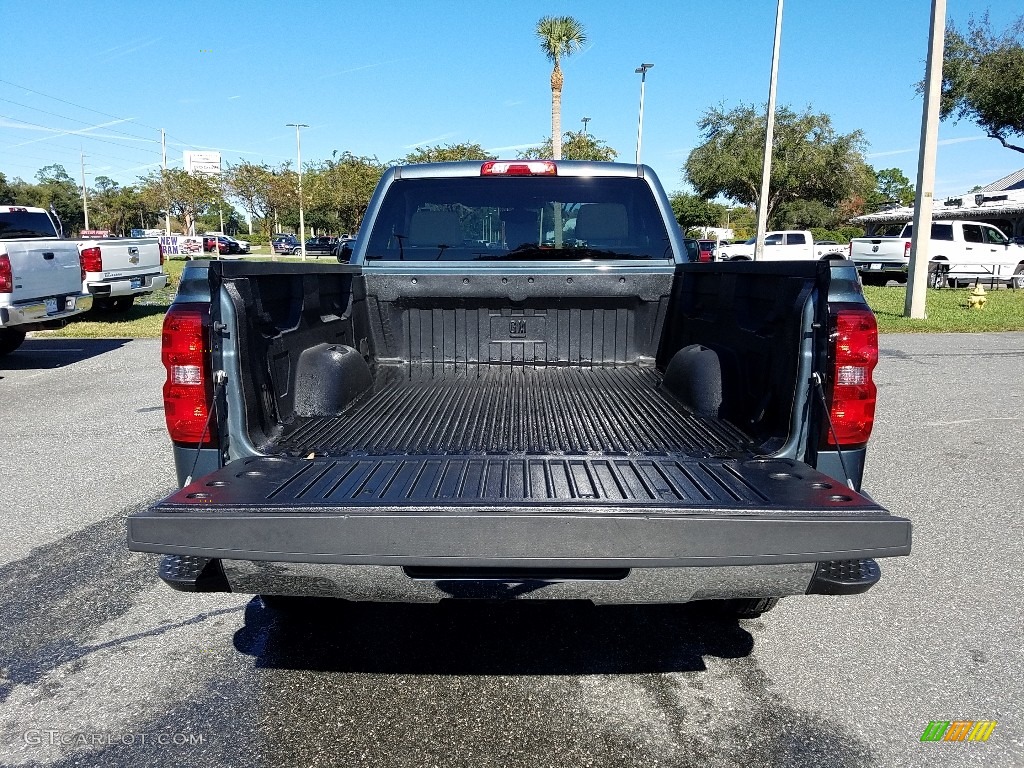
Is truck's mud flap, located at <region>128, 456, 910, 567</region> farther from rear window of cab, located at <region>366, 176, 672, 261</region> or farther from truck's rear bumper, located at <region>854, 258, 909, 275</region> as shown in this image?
truck's rear bumper, located at <region>854, 258, 909, 275</region>

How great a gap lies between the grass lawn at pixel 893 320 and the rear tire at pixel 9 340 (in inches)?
67.8

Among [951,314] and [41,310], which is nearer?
[41,310]

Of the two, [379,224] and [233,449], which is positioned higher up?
[379,224]

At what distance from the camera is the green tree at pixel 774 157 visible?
136 ft

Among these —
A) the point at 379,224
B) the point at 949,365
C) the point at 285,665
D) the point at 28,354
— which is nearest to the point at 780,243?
the point at 949,365

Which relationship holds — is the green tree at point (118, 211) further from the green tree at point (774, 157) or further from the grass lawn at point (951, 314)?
the grass lawn at point (951, 314)

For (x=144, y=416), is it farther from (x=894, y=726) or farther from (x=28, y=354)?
(x=894, y=726)

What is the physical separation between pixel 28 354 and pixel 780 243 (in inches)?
1012

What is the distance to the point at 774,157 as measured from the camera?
139ft

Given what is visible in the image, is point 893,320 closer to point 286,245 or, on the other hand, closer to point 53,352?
point 53,352

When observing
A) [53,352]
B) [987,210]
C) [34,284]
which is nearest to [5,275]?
[34,284]

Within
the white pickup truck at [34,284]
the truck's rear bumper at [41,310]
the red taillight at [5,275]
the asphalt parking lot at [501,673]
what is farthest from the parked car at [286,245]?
the asphalt parking lot at [501,673]

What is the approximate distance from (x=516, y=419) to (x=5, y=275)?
8.03 m

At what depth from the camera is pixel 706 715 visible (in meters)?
2.63
